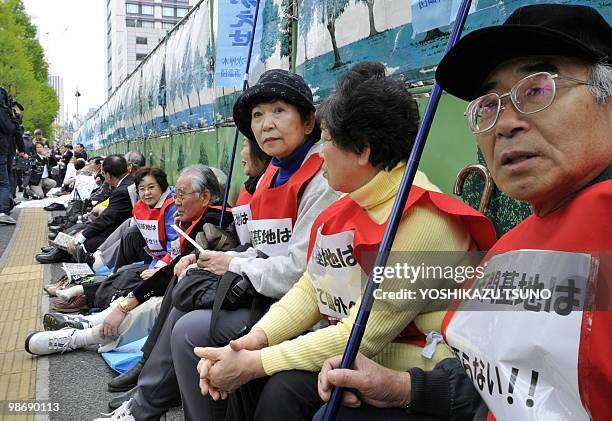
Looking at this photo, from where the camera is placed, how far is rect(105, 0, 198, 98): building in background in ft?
236

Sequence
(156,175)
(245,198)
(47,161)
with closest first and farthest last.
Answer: (245,198), (156,175), (47,161)

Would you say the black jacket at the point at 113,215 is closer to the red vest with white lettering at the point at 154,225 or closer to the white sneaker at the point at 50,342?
the red vest with white lettering at the point at 154,225

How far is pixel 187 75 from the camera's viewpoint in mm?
6578

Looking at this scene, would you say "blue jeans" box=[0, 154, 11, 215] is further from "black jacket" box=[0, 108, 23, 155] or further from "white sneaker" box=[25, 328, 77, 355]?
"white sneaker" box=[25, 328, 77, 355]

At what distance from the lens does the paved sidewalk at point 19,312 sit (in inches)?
137

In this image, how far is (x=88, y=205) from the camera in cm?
895

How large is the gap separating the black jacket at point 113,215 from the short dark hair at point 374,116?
4.96 m

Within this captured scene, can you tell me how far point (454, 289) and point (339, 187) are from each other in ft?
1.74

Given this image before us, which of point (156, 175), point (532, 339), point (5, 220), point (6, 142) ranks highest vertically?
point (532, 339)

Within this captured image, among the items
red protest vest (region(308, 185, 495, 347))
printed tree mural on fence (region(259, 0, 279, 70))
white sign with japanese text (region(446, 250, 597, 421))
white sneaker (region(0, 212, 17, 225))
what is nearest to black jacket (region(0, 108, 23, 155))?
white sneaker (region(0, 212, 17, 225))

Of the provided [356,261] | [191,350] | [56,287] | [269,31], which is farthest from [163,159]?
[356,261]

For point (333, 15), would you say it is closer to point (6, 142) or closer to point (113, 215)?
point (113, 215)

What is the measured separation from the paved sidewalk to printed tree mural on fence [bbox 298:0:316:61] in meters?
2.58

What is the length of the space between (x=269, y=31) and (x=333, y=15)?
1.18m
